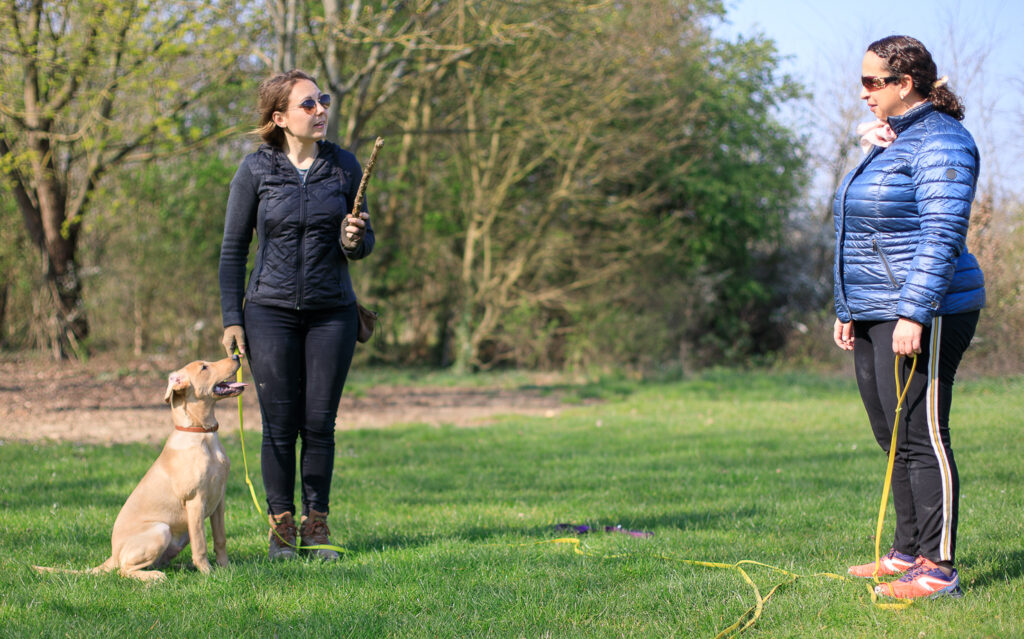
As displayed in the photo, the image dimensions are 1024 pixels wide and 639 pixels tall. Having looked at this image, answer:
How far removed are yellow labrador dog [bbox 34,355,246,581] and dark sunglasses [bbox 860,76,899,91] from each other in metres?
2.99

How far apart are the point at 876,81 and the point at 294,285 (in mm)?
2690

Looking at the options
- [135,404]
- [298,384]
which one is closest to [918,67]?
[298,384]

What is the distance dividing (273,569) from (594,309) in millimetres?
12869

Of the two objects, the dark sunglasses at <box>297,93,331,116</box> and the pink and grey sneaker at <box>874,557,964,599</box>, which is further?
the dark sunglasses at <box>297,93,331,116</box>

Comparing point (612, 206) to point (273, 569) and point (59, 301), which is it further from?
point (273, 569)

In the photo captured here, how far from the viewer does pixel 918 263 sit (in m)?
3.14

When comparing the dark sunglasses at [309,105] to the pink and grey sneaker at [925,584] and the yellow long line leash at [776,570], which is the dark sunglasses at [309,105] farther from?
the pink and grey sneaker at [925,584]

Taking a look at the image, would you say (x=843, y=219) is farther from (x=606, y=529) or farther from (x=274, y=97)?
(x=274, y=97)

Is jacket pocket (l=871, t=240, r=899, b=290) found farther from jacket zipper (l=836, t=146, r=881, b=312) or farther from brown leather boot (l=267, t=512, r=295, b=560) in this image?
brown leather boot (l=267, t=512, r=295, b=560)

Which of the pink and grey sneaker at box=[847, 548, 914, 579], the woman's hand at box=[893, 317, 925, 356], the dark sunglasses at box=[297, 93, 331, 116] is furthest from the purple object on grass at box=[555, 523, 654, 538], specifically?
the dark sunglasses at box=[297, 93, 331, 116]

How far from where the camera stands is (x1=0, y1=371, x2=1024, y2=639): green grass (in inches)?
125

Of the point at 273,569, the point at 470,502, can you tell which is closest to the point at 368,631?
the point at 273,569

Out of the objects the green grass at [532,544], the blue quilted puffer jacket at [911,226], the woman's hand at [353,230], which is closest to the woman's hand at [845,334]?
the blue quilted puffer jacket at [911,226]

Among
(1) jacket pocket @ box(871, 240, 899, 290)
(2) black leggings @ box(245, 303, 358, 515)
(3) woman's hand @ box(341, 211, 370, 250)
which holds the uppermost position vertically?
(3) woman's hand @ box(341, 211, 370, 250)
